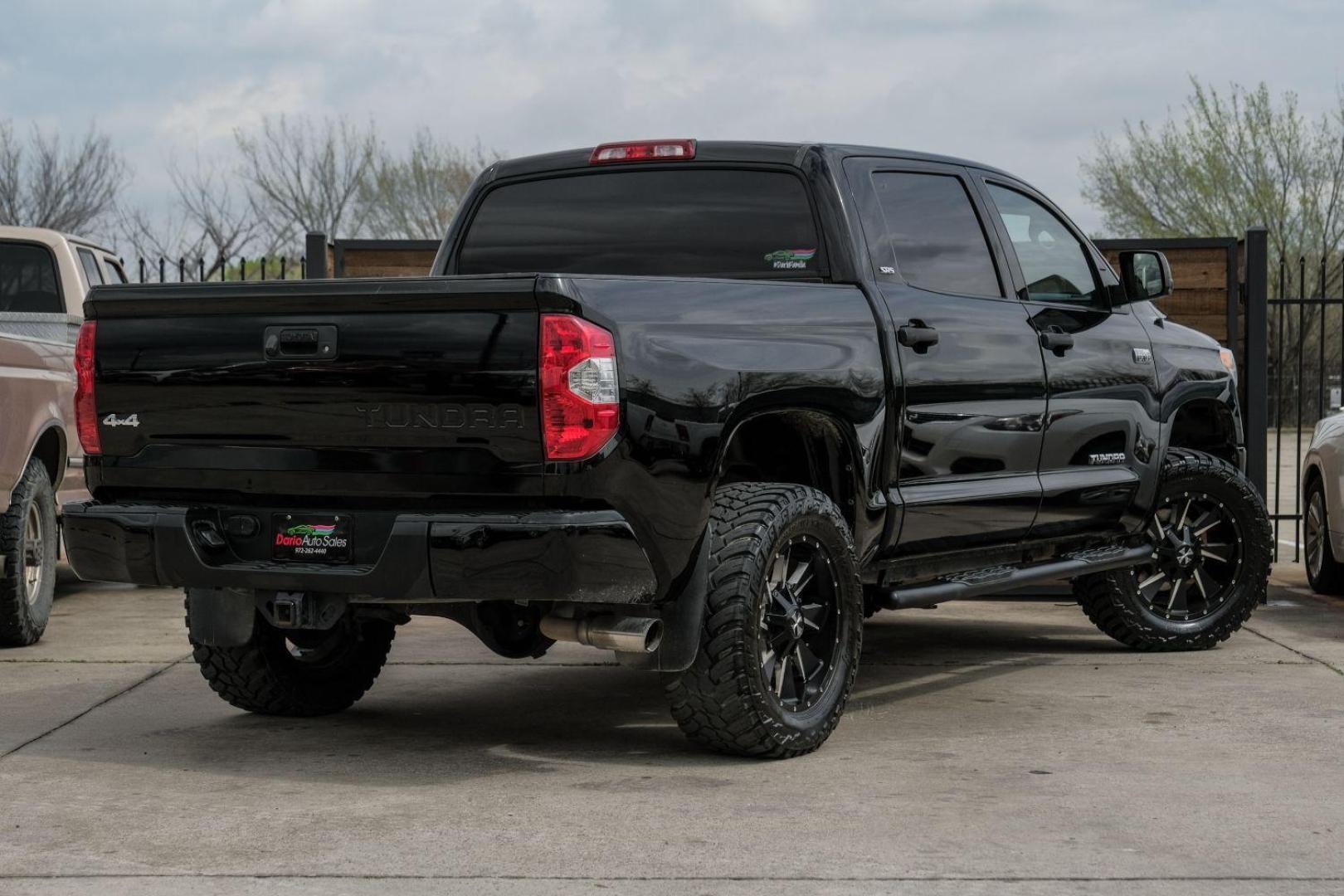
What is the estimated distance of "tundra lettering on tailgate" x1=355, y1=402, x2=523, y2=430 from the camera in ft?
17.1

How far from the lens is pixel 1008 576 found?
7.14 meters

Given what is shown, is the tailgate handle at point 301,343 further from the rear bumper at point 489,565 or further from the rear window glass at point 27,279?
the rear window glass at point 27,279

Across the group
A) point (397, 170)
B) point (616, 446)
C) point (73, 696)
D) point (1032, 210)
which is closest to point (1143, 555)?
point (1032, 210)

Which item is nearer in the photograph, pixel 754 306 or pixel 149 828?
pixel 149 828

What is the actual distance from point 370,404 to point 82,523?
3.62ft

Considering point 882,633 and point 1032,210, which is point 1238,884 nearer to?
point 1032,210

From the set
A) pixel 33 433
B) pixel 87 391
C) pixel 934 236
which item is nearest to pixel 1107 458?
pixel 934 236

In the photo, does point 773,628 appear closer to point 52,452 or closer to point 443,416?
point 443,416

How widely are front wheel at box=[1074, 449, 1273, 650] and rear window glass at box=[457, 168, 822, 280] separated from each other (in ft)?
8.89

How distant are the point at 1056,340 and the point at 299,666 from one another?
10.4ft

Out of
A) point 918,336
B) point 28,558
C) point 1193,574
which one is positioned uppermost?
point 918,336

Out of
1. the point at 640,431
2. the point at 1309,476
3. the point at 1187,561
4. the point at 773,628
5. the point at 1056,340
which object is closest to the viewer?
the point at 640,431

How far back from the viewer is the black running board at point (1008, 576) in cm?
667

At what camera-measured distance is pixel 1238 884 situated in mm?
4406
